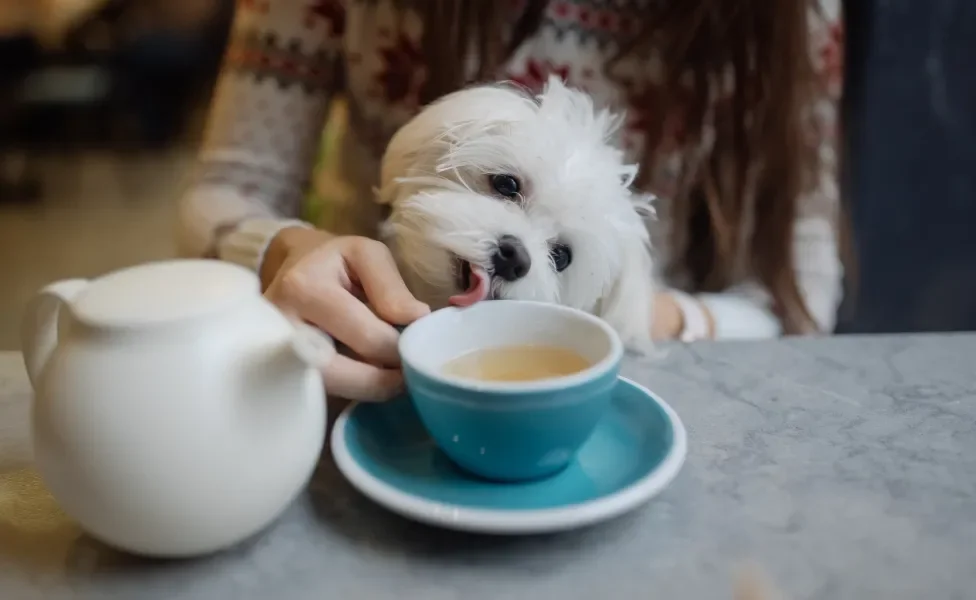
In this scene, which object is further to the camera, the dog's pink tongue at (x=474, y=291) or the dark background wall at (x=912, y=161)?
the dark background wall at (x=912, y=161)

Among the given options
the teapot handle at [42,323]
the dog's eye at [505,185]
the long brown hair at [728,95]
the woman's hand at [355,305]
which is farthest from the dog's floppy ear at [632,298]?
the teapot handle at [42,323]

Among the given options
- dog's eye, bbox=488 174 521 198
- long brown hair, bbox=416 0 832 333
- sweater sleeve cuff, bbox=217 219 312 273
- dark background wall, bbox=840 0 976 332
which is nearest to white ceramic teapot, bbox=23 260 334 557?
dog's eye, bbox=488 174 521 198

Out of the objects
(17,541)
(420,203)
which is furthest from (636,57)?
(17,541)

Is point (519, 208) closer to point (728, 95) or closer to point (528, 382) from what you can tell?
point (528, 382)

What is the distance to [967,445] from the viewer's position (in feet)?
1.99

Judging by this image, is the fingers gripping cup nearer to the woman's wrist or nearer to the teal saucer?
the teal saucer

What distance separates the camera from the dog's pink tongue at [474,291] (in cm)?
62

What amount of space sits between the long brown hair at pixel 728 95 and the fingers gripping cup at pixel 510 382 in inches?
18.2

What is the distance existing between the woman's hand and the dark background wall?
1.02 metres

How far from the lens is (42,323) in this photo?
47cm

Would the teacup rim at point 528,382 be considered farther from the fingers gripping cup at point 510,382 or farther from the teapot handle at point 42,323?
the teapot handle at point 42,323

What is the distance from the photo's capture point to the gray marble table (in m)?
0.45

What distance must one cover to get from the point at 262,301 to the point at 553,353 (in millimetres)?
220

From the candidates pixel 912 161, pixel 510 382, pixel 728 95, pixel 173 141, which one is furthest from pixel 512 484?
pixel 173 141
